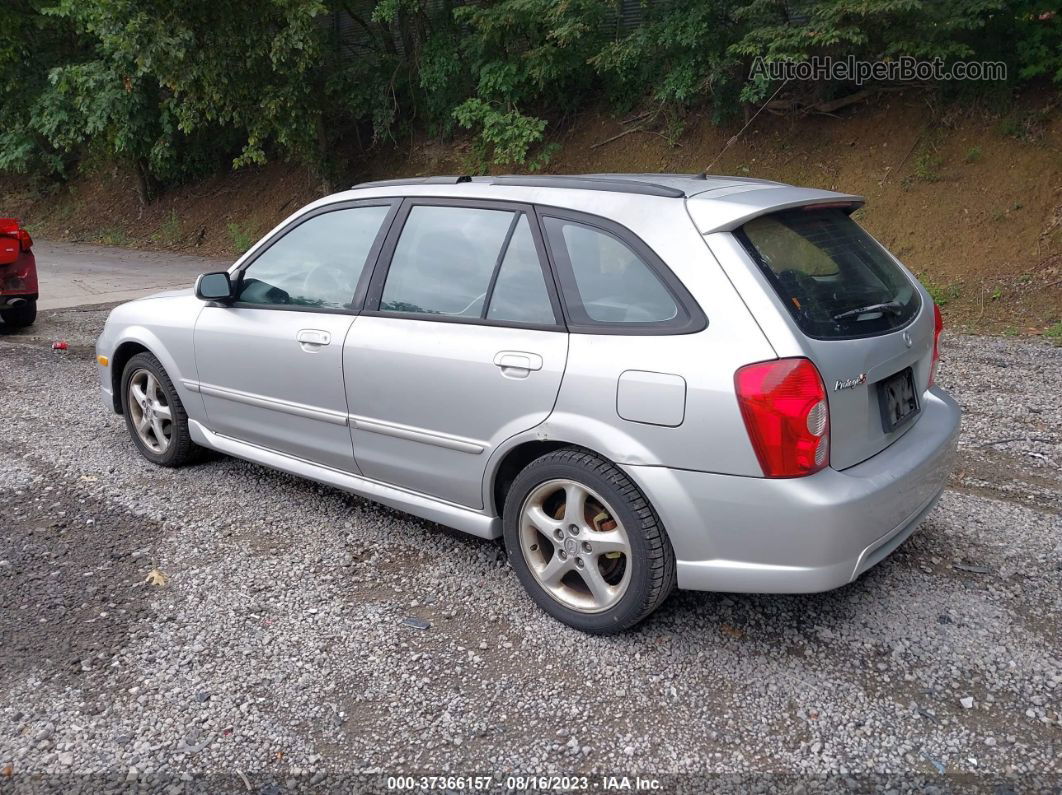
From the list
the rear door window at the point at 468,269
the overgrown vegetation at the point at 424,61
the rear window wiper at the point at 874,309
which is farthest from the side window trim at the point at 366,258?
the overgrown vegetation at the point at 424,61

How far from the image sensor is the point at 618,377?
125 inches

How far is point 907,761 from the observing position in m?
2.74

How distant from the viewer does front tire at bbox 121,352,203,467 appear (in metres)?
5.16

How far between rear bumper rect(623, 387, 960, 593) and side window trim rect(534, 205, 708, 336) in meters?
0.50

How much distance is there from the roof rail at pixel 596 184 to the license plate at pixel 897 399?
105 cm

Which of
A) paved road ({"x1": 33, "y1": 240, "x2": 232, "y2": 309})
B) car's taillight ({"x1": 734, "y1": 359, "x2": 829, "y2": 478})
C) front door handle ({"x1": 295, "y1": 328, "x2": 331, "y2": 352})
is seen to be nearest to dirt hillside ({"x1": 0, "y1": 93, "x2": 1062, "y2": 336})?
paved road ({"x1": 33, "y1": 240, "x2": 232, "y2": 309})

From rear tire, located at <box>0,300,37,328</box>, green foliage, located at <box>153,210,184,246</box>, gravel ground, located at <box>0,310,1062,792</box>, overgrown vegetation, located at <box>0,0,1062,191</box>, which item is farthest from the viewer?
green foliage, located at <box>153,210,184,246</box>

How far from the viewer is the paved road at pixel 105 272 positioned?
1245cm

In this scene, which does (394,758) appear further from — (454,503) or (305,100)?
(305,100)

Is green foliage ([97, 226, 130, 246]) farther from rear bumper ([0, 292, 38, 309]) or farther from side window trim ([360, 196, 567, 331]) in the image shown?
side window trim ([360, 196, 567, 331])

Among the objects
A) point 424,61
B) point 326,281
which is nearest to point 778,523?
point 326,281

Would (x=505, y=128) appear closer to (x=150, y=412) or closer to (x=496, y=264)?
(x=150, y=412)

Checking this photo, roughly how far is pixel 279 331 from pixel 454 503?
4.24 feet

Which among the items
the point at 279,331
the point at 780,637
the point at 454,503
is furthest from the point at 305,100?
the point at 780,637
